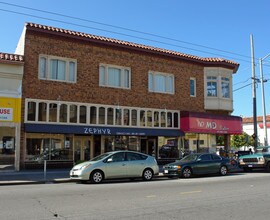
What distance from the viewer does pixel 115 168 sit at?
16219mm

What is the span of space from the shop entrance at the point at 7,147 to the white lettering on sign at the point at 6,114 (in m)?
→ 0.62

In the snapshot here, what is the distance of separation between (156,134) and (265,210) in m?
16.3

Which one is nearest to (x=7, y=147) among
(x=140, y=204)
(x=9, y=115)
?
(x=9, y=115)

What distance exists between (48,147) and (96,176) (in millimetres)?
6948

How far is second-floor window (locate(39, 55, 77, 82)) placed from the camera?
2181 centimetres

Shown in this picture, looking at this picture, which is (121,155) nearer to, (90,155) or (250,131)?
(90,155)

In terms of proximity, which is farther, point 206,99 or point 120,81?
point 206,99

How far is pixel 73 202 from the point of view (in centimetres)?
1000

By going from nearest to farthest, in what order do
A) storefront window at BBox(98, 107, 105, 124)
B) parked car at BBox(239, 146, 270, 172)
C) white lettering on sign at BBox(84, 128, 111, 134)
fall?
white lettering on sign at BBox(84, 128, 111, 134), parked car at BBox(239, 146, 270, 172), storefront window at BBox(98, 107, 105, 124)

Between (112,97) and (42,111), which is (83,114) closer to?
(112,97)

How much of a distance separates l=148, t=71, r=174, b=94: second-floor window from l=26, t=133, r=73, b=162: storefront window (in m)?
7.31

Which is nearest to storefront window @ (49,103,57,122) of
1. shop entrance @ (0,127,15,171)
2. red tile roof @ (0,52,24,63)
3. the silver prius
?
shop entrance @ (0,127,15,171)

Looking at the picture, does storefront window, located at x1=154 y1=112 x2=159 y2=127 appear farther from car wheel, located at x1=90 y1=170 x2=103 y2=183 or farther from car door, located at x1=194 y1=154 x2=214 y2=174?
car wheel, located at x1=90 y1=170 x2=103 y2=183

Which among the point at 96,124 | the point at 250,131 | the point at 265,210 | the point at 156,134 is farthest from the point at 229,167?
the point at 250,131
